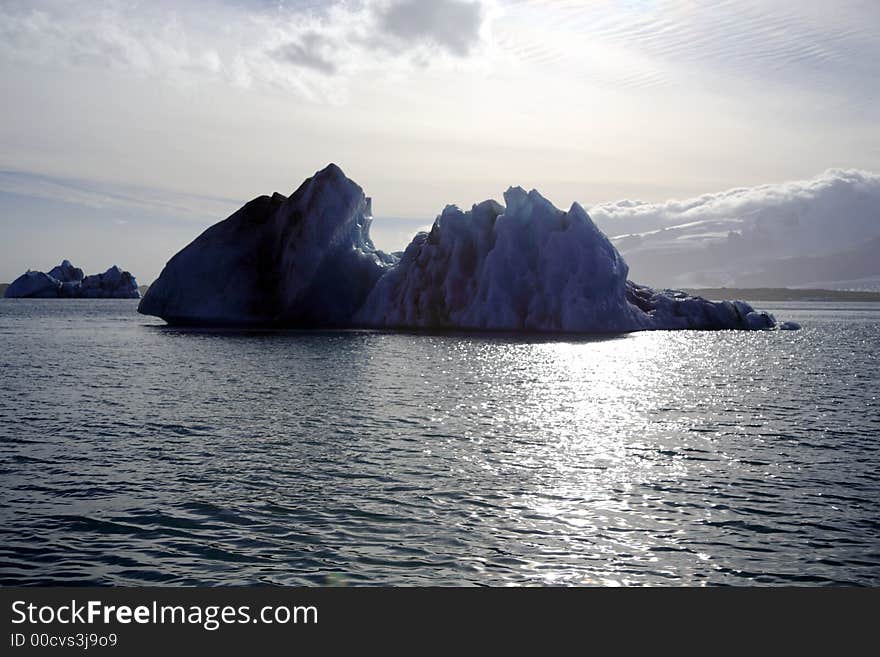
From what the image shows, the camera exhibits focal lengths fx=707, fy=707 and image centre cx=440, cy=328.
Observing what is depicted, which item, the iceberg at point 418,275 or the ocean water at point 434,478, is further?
the iceberg at point 418,275

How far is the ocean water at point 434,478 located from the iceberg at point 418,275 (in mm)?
31195

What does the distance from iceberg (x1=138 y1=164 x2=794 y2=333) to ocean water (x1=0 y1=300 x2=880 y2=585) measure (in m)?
31.2

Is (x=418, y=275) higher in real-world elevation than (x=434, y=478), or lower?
higher

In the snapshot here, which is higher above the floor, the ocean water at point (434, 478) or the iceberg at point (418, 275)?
the iceberg at point (418, 275)

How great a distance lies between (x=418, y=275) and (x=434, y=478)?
2365 inches

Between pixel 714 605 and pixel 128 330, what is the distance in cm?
7727

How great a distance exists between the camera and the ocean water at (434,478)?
39.3 ft

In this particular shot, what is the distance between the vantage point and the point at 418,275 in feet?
252

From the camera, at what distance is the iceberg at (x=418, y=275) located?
7081 cm

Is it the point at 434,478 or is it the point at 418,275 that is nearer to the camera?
the point at 434,478

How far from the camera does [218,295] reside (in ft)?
268

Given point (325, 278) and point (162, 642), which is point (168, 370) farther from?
point (325, 278)

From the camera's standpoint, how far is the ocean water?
1198 centimetres

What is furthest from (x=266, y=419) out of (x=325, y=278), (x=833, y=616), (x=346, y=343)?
(x=325, y=278)
